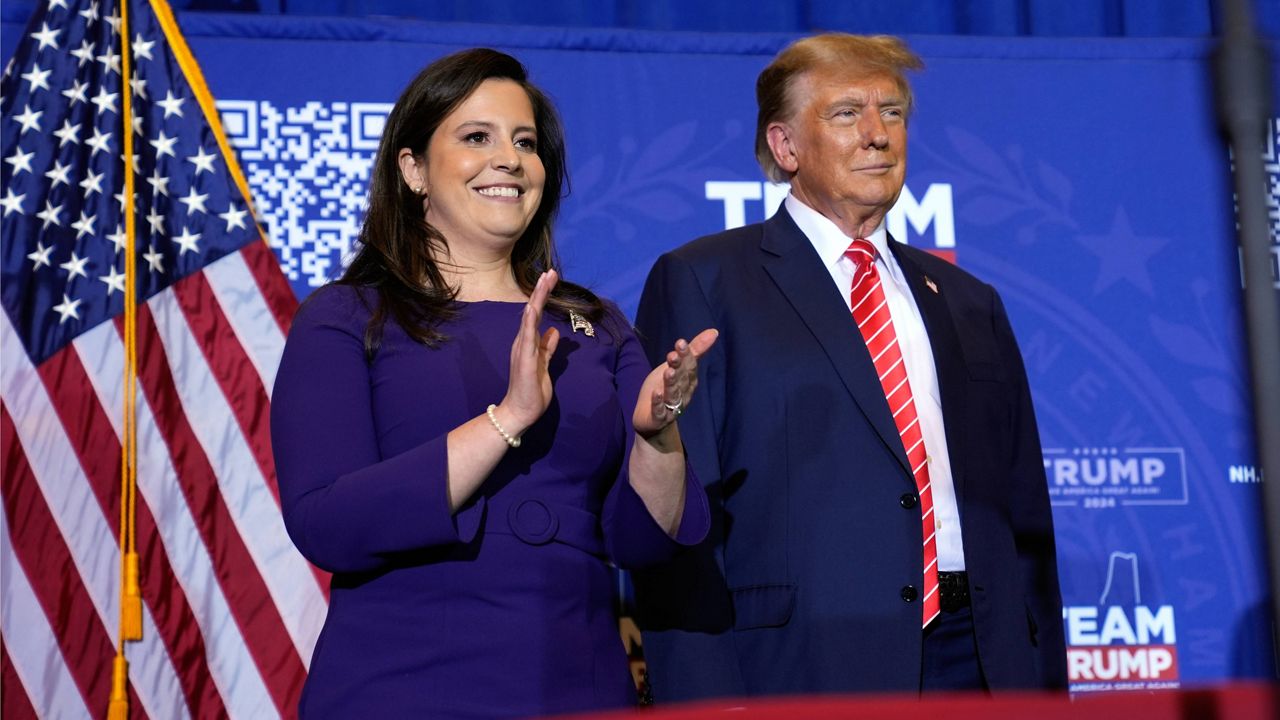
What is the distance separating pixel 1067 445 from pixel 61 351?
83.6 inches

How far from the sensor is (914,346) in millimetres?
2381

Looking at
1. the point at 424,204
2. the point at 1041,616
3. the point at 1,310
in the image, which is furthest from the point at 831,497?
the point at 1,310

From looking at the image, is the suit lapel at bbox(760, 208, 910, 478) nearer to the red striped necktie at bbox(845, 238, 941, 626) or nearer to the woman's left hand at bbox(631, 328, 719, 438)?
the red striped necktie at bbox(845, 238, 941, 626)

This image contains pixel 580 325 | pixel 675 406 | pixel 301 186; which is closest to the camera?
pixel 675 406

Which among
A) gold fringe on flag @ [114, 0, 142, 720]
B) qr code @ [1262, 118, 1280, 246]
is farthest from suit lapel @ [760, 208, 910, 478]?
qr code @ [1262, 118, 1280, 246]

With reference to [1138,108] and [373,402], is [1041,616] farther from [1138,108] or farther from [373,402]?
[1138,108]

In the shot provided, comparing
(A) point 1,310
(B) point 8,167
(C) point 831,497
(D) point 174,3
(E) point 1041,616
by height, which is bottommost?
(E) point 1041,616

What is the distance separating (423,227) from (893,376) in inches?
30.9

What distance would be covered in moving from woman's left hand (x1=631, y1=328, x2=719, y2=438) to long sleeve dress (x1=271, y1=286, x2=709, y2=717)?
0.08 meters

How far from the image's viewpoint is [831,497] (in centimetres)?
223

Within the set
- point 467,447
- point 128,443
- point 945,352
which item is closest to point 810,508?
point 945,352

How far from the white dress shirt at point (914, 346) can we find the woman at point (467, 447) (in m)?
0.54

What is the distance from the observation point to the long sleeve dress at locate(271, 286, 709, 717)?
1.62 meters

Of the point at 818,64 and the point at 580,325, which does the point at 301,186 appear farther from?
the point at 580,325
